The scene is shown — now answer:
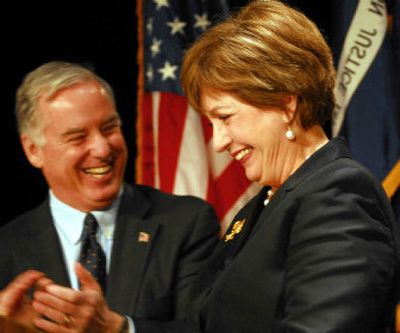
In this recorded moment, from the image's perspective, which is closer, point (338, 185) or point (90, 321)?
point (338, 185)

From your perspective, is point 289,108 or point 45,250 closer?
point 289,108

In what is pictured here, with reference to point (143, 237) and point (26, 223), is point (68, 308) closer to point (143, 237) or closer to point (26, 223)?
point (143, 237)

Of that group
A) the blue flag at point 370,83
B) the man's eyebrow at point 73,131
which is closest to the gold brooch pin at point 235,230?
the man's eyebrow at point 73,131

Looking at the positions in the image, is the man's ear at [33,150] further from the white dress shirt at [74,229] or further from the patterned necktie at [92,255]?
the patterned necktie at [92,255]

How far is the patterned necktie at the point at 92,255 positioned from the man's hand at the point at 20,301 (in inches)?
29.4

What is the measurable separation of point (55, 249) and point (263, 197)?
923mm

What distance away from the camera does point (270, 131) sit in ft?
5.73

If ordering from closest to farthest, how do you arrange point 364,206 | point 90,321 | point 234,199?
point 364,206 < point 90,321 < point 234,199

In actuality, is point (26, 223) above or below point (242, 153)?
below

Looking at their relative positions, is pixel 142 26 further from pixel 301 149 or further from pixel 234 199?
pixel 301 149

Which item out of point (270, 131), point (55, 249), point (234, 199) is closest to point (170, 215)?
point (55, 249)

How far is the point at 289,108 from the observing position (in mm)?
1727

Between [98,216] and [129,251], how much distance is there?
17cm

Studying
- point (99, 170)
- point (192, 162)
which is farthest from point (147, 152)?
point (99, 170)
